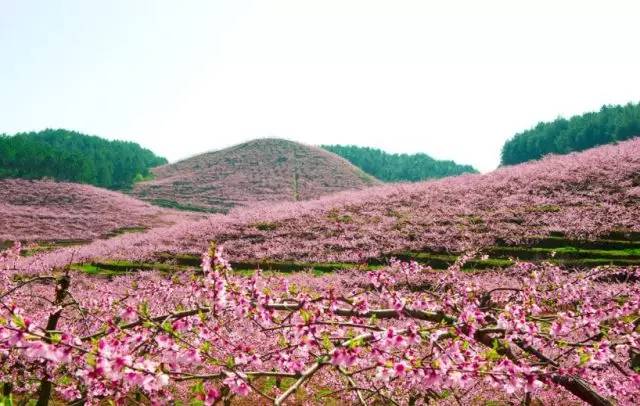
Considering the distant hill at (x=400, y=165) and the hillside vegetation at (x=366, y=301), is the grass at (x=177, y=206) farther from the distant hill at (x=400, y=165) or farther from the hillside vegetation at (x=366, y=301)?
the distant hill at (x=400, y=165)

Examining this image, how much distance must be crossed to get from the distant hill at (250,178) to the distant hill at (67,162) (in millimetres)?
7236

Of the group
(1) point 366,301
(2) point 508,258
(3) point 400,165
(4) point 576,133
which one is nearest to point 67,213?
(2) point 508,258

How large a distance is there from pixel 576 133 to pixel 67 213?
116 meters

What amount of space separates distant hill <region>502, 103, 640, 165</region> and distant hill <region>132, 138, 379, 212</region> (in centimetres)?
4455

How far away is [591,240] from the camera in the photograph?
101ft

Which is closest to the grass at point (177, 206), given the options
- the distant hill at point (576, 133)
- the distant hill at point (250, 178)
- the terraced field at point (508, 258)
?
the distant hill at point (250, 178)

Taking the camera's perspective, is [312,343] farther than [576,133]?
No

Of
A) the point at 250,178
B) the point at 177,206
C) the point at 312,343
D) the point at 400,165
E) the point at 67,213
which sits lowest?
the point at 312,343

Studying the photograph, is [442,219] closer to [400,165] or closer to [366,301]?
[366,301]

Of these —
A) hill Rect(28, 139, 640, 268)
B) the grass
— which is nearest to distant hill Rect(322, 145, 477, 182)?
the grass

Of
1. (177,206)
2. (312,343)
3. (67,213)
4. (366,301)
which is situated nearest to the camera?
(312,343)

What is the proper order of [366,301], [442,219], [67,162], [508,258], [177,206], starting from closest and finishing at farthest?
[366,301]
[508,258]
[442,219]
[177,206]
[67,162]

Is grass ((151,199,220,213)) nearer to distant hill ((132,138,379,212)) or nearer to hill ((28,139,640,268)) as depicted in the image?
distant hill ((132,138,379,212))

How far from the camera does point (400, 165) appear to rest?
16250cm
